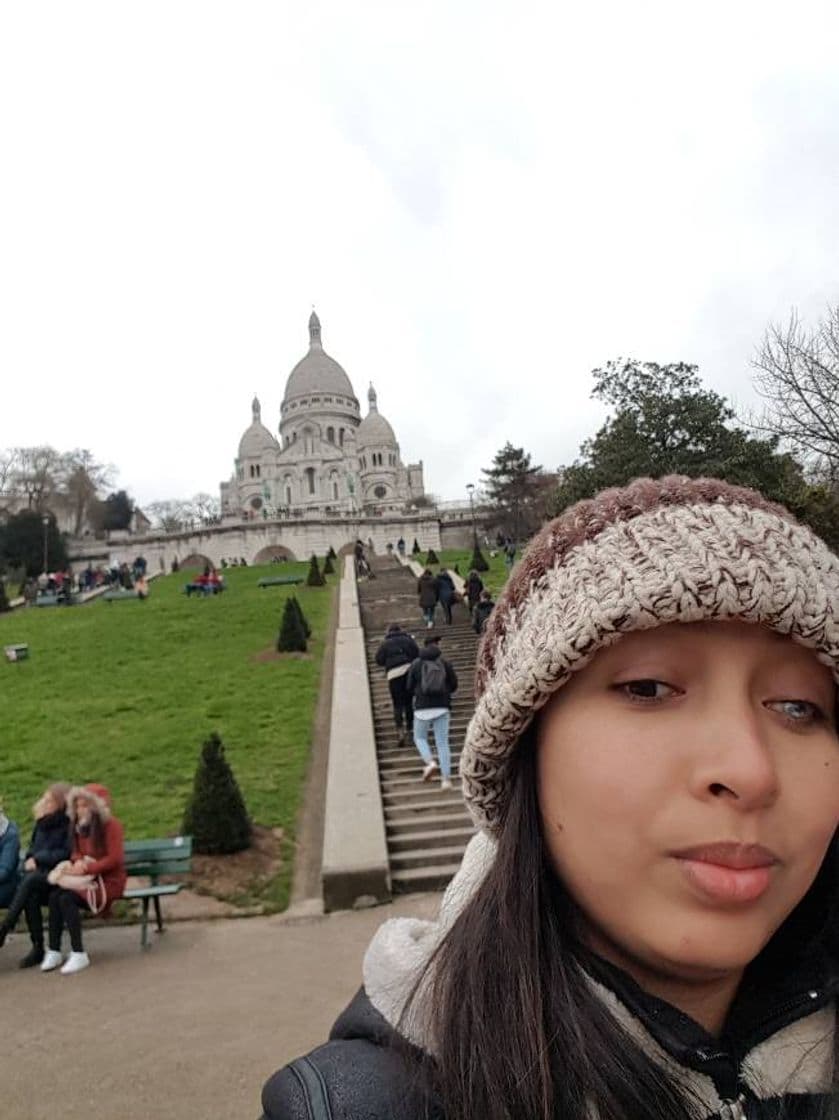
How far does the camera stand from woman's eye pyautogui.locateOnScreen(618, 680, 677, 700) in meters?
1.12

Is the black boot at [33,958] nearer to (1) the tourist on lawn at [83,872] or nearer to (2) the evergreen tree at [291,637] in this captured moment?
(1) the tourist on lawn at [83,872]

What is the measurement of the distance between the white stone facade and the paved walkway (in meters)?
65.6

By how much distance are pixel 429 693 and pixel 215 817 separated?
2698mm

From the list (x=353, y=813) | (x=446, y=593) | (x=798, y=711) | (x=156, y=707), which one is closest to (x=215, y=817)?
(x=353, y=813)

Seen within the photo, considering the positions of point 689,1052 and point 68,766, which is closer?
point 689,1052

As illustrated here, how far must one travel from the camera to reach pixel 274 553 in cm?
5809

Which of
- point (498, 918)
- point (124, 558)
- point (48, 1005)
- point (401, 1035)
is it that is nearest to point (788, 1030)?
point (498, 918)

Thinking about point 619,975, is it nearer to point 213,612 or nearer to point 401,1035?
point 401,1035

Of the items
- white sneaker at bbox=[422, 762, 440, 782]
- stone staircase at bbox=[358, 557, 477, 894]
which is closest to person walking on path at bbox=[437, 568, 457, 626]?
stone staircase at bbox=[358, 557, 477, 894]

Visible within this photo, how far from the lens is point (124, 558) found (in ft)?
197

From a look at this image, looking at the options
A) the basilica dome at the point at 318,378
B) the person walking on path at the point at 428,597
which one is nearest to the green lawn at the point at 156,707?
the person walking on path at the point at 428,597

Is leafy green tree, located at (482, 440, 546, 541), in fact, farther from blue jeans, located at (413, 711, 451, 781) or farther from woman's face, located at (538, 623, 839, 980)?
woman's face, located at (538, 623, 839, 980)

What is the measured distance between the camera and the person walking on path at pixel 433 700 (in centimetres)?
914

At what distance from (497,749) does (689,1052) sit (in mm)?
477
